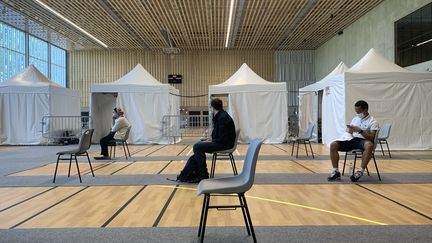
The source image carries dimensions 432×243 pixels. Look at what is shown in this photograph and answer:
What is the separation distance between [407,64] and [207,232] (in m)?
14.1

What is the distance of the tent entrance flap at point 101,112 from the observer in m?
15.6

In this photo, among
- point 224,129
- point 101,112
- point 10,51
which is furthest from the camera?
point 10,51

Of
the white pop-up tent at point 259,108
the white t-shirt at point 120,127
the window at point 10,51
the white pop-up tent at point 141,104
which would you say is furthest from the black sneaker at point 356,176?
the window at point 10,51

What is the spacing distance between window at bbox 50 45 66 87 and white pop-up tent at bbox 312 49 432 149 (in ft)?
66.1

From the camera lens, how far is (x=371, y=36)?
18469 millimetres

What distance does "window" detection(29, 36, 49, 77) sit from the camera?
23062 mm

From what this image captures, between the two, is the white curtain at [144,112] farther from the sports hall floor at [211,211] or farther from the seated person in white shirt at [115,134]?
the sports hall floor at [211,211]

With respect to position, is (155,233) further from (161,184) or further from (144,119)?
(144,119)

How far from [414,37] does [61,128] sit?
13.9 meters

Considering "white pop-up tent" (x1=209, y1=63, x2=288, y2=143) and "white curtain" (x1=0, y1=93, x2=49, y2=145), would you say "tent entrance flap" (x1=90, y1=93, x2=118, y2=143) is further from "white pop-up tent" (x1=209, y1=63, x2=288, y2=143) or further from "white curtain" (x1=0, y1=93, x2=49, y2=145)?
"white pop-up tent" (x1=209, y1=63, x2=288, y2=143)

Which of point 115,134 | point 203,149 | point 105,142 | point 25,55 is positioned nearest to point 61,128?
point 115,134

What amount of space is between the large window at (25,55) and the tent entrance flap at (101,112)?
20.4 ft

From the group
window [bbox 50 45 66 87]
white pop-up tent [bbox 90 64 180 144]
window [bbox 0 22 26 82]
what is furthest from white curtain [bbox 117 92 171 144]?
window [bbox 50 45 66 87]

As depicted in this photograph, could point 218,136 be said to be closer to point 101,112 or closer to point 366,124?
point 366,124
